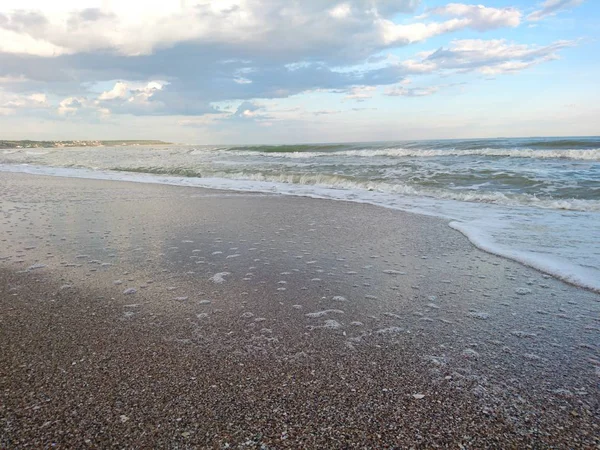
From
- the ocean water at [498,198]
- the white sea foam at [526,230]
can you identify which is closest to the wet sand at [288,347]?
the white sea foam at [526,230]

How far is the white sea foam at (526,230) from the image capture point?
4.15m


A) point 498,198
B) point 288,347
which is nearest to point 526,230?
point 498,198

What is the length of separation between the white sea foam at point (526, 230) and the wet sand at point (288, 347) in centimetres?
35

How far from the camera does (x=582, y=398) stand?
6.40 feet

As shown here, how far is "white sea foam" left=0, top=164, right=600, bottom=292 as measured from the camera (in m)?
4.15

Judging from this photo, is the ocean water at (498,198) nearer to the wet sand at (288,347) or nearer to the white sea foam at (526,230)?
the white sea foam at (526,230)

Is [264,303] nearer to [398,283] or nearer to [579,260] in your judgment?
[398,283]

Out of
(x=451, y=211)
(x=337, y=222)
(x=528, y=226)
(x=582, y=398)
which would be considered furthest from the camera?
(x=451, y=211)

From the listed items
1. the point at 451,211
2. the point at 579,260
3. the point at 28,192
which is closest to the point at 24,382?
the point at 579,260

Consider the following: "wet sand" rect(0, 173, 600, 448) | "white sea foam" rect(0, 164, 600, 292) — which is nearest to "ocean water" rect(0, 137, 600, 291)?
"white sea foam" rect(0, 164, 600, 292)

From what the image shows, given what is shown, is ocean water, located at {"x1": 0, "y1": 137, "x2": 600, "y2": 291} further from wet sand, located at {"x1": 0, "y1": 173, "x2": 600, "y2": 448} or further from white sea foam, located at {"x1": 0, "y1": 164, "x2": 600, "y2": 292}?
wet sand, located at {"x1": 0, "y1": 173, "x2": 600, "y2": 448}

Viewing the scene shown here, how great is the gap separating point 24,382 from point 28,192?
31.5 feet

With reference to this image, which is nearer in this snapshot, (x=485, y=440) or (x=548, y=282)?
(x=485, y=440)

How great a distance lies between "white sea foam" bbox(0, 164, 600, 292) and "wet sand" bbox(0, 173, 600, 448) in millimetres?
345
